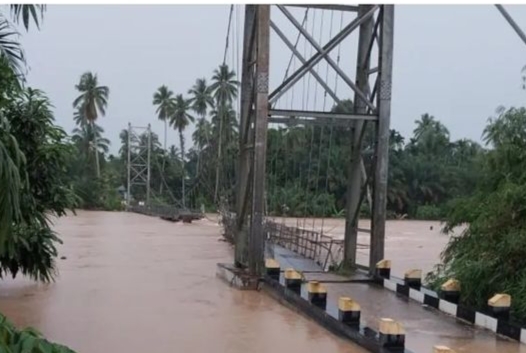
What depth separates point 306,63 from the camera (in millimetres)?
11531

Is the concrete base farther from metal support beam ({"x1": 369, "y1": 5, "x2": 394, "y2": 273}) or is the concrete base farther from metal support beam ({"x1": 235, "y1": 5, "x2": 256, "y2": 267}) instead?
metal support beam ({"x1": 369, "y1": 5, "x2": 394, "y2": 273})

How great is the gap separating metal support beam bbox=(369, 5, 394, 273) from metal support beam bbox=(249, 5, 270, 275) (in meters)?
1.84

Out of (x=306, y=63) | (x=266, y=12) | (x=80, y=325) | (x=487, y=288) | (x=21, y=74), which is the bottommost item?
(x=80, y=325)

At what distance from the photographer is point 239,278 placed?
11.4 metres

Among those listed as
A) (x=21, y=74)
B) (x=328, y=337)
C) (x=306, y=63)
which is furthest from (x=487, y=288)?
(x=21, y=74)

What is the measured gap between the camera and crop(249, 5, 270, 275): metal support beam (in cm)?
1127

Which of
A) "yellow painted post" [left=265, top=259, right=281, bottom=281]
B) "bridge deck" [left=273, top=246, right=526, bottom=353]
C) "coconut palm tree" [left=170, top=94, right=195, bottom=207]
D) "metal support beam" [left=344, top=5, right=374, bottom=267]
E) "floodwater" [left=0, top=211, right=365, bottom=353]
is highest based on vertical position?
"coconut palm tree" [left=170, top=94, right=195, bottom=207]

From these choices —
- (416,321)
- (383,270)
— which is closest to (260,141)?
(383,270)

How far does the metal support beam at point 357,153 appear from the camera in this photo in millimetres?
12375

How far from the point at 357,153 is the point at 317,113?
4.57 ft

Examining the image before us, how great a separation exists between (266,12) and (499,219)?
15.6 feet

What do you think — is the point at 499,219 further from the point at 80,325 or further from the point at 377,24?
the point at 80,325

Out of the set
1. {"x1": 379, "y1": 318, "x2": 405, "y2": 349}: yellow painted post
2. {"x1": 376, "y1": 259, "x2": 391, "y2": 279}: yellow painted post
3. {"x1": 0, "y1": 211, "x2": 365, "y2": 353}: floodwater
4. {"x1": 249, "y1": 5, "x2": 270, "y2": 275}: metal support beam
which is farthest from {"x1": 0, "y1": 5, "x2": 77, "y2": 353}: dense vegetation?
{"x1": 376, "y1": 259, "x2": 391, "y2": 279}: yellow painted post

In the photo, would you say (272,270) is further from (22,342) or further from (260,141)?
(22,342)
